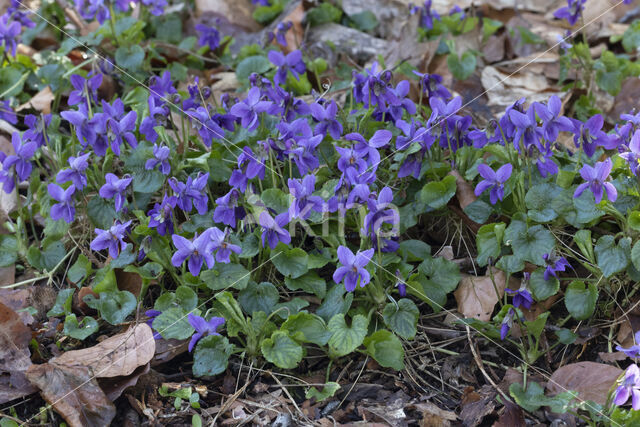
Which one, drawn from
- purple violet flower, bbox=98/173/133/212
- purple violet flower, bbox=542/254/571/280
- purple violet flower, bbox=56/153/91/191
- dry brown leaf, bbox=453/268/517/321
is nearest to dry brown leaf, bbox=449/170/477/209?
dry brown leaf, bbox=453/268/517/321

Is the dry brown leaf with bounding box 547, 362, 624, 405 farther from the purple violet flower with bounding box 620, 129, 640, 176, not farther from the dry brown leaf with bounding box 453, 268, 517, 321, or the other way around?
the purple violet flower with bounding box 620, 129, 640, 176

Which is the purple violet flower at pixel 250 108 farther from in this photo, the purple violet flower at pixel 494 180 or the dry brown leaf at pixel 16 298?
the dry brown leaf at pixel 16 298

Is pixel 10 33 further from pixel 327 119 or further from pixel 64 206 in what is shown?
pixel 327 119

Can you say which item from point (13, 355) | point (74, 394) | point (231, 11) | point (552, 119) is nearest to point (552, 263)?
point (552, 119)

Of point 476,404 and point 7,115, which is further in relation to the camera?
point 7,115

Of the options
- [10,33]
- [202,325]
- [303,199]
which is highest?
[10,33]

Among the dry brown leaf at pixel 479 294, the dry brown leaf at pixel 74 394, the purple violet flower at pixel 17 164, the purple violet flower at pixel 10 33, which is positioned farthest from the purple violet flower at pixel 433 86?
the purple violet flower at pixel 10 33

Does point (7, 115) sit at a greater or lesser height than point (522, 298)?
greater
